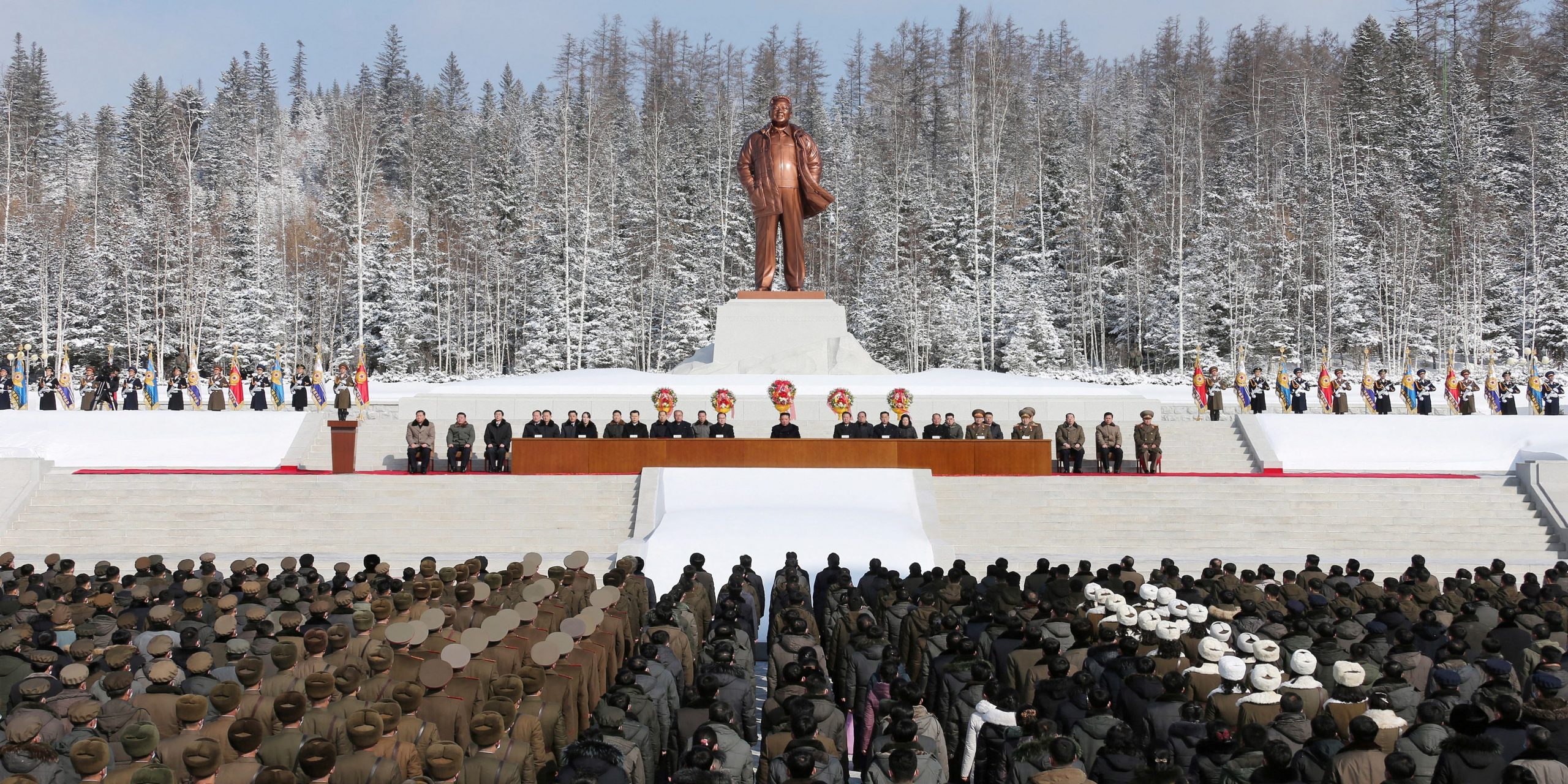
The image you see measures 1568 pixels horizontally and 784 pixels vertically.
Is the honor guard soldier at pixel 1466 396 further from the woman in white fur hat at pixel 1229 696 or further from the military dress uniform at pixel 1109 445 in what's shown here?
the woman in white fur hat at pixel 1229 696

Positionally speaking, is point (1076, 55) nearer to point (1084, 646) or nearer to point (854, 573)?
point (854, 573)

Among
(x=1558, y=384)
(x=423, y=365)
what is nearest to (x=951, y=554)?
(x=1558, y=384)

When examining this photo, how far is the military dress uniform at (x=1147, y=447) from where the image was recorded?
18266 millimetres

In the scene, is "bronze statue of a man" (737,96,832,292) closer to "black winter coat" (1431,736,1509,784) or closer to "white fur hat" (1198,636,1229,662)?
"white fur hat" (1198,636,1229,662)

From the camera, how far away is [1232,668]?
5.74 m

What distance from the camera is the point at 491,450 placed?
61.1 ft

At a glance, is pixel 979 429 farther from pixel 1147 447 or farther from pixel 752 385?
pixel 752 385

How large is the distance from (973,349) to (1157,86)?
25.6 metres

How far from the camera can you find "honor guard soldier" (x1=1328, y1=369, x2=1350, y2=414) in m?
25.7

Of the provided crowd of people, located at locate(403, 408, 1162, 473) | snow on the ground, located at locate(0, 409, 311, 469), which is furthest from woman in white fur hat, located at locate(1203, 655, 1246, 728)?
snow on the ground, located at locate(0, 409, 311, 469)

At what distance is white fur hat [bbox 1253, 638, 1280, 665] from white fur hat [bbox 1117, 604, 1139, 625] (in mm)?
1329

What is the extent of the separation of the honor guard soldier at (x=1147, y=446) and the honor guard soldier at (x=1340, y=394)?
9.39 meters

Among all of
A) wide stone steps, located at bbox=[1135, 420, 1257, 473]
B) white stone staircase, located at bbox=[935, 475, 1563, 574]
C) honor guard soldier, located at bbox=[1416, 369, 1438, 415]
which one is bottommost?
white stone staircase, located at bbox=[935, 475, 1563, 574]

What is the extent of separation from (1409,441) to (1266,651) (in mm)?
17980
